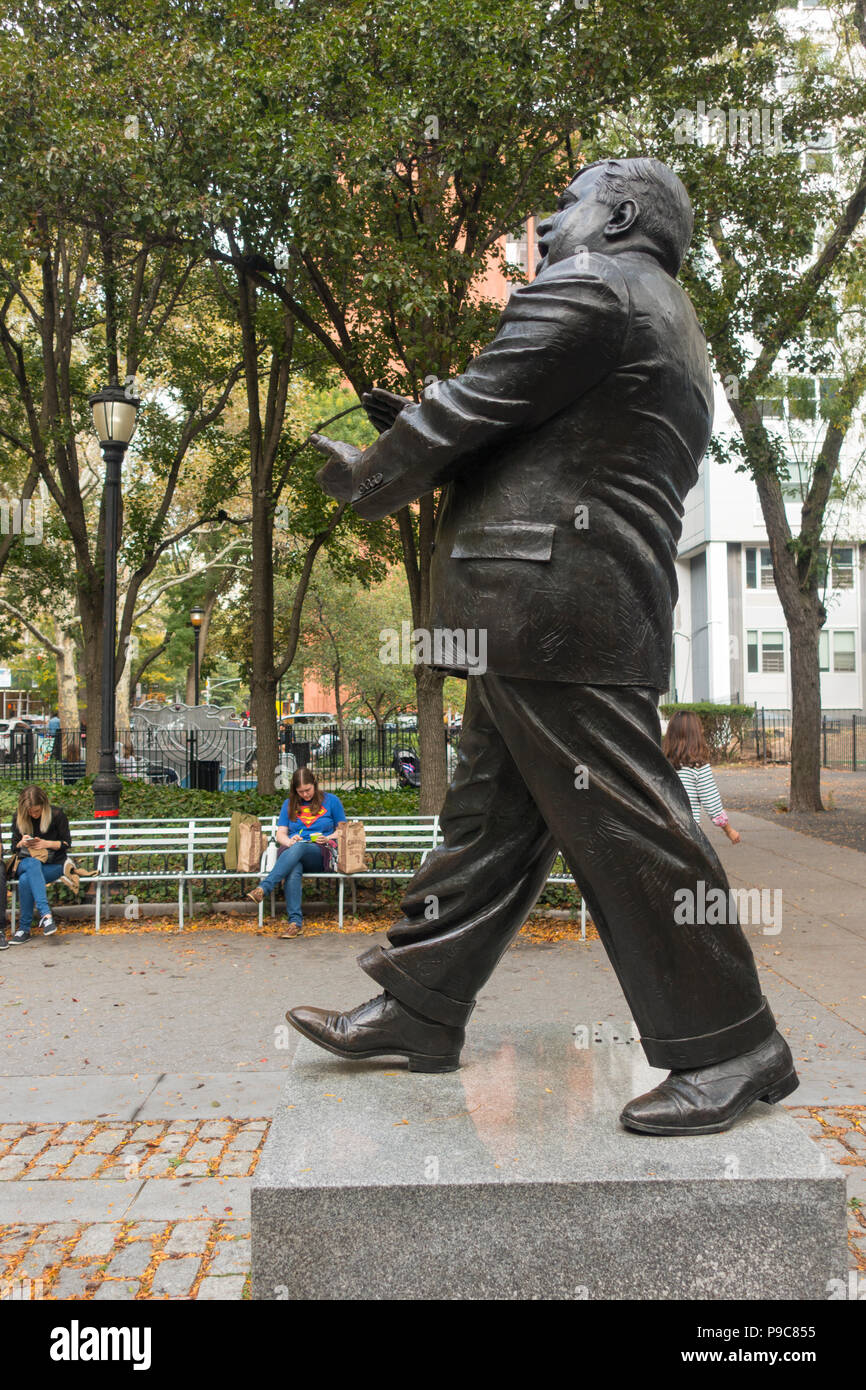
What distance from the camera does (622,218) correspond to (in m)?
2.97

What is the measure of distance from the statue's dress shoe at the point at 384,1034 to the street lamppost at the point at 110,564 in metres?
7.87

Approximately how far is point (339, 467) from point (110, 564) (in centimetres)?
835

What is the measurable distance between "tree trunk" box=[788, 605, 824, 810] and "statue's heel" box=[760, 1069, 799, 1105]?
14659 mm

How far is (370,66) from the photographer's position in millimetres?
8938

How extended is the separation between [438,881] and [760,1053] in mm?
954

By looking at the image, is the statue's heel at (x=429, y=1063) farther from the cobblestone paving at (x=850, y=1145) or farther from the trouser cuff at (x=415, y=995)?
the cobblestone paving at (x=850, y=1145)

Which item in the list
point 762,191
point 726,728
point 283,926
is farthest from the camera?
point 726,728

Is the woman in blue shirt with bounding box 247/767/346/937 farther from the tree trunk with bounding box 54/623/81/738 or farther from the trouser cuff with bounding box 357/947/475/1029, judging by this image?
the tree trunk with bounding box 54/623/81/738

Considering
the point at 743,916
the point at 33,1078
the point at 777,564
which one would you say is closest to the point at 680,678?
the point at 777,564

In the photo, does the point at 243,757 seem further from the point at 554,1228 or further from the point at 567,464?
the point at 554,1228

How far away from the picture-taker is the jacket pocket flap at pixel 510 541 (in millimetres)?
2826

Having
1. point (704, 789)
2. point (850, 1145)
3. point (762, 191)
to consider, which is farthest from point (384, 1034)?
point (762, 191)

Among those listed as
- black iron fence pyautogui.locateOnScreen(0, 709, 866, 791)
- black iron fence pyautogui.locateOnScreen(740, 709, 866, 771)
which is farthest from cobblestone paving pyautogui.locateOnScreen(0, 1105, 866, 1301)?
black iron fence pyautogui.locateOnScreen(740, 709, 866, 771)

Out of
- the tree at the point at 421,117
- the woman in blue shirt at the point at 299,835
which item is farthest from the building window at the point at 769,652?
the woman in blue shirt at the point at 299,835
